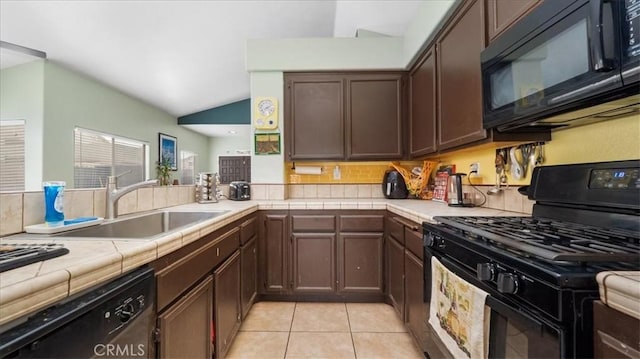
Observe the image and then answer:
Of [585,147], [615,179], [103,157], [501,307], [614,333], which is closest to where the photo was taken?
[614,333]

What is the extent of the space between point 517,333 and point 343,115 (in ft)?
7.09

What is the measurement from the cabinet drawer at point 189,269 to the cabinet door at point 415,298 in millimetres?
1103

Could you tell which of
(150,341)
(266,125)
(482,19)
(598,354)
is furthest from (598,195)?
(266,125)

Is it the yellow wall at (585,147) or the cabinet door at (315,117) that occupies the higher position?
the cabinet door at (315,117)

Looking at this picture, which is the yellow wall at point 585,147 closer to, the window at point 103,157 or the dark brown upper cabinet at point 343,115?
the dark brown upper cabinet at point 343,115

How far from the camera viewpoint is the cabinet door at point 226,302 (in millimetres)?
1370

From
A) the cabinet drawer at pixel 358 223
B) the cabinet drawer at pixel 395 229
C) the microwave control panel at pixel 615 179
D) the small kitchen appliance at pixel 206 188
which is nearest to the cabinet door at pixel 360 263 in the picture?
the cabinet drawer at pixel 358 223

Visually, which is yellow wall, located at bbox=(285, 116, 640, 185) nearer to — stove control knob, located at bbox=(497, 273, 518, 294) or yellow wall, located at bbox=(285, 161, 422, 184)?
stove control knob, located at bbox=(497, 273, 518, 294)

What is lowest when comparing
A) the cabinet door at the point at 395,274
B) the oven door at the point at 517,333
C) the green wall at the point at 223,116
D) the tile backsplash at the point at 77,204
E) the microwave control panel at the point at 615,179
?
the cabinet door at the point at 395,274

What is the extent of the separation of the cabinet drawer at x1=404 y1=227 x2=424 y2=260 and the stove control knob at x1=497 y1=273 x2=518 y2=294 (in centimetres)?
73

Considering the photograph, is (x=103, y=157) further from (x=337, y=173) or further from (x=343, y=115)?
(x=343, y=115)

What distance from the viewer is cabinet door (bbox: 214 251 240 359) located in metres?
1.37

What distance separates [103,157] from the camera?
4402 mm

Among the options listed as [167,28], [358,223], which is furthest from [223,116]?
[358,223]
